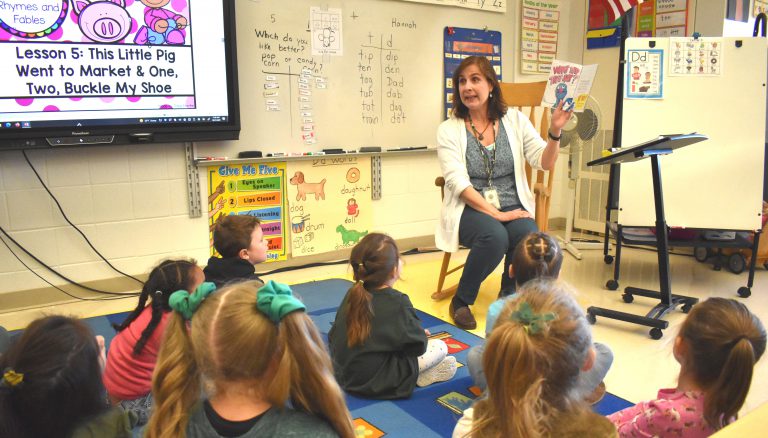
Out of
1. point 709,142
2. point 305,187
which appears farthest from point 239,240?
point 709,142

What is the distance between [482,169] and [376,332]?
1.50m

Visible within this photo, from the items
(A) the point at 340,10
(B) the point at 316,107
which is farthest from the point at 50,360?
(A) the point at 340,10

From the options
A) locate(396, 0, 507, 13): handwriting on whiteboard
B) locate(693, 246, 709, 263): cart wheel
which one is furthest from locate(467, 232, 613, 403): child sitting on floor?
locate(396, 0, 507, 13): handwriting on whiteboard

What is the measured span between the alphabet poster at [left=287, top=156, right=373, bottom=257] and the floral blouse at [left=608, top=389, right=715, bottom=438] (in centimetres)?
290

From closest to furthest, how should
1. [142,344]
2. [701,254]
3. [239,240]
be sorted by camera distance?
[142,344], [239,240], [701,254]

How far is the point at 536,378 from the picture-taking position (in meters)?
1.12

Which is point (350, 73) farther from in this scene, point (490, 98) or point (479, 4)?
point (479, 4)

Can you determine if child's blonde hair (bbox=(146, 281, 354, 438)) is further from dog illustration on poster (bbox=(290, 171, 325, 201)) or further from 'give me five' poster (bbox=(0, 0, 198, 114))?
dog illustration on poster (bbox=(290, 171, 325, 201))

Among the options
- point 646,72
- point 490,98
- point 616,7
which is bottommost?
point 490,98

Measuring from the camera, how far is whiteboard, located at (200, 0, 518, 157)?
3795 millimetres

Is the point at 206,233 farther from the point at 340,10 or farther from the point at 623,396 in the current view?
the point at 623,396

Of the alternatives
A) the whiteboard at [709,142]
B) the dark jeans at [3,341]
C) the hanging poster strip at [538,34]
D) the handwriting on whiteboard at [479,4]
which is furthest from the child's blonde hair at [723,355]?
the hanging poster strip at [538,34]

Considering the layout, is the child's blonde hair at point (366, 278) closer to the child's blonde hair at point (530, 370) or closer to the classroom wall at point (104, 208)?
the child's blonde hair at point (530, 370)

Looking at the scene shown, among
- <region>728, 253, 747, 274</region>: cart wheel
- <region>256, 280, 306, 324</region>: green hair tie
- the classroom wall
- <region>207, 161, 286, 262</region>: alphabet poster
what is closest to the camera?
<region>256, 280, 306, 324</region>: green hair tie
